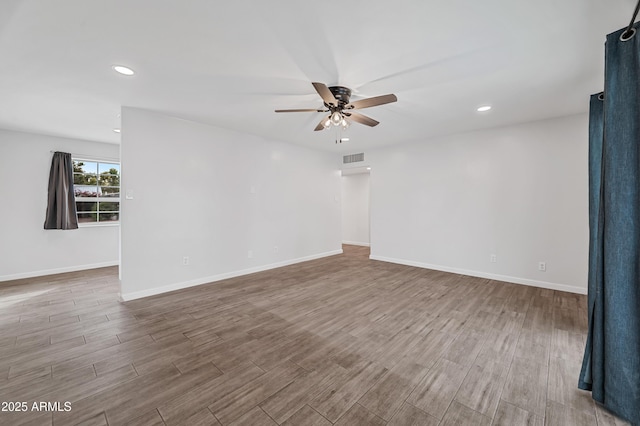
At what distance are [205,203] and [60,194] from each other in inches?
122

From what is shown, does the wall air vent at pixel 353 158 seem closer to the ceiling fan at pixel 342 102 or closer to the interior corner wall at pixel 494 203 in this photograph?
the interior corner wall at pixel 494 203

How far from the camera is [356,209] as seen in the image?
8242 millimetres

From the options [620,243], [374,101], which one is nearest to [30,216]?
[374,101]

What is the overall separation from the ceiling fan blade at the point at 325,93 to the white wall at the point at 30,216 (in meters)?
5.66

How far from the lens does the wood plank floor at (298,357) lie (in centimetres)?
159

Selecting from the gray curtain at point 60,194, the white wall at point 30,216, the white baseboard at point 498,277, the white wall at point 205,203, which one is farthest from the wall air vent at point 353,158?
the gray curtain at point 60,194

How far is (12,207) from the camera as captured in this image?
4.41 metres

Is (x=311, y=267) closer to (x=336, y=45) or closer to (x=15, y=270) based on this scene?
(x=336, y=45)

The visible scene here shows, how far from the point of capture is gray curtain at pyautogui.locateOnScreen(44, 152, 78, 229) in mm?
4703

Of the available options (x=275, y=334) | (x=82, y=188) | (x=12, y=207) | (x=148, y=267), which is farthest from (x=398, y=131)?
(x=12, y=207)

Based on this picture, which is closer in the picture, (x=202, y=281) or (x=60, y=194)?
(x=202, y=281)

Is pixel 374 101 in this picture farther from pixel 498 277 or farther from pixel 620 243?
pixel 498 277

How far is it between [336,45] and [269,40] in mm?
547

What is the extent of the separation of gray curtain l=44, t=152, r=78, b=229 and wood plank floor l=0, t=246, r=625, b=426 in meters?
1.48
